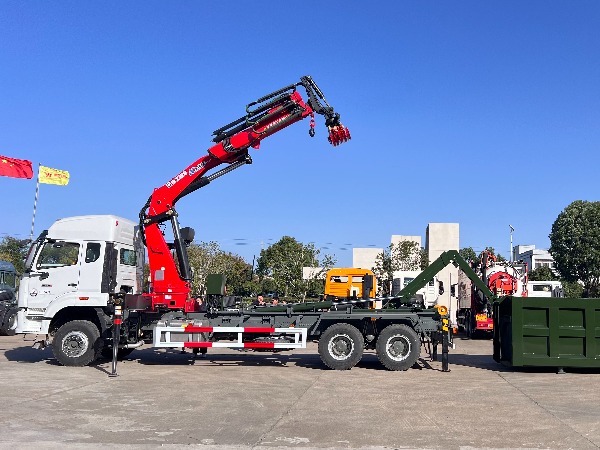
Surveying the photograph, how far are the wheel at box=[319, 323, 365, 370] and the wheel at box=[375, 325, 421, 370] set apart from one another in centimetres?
49

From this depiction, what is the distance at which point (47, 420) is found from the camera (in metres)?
8.28

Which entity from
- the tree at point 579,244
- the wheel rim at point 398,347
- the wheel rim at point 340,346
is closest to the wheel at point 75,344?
the wheel rim at point 340,346

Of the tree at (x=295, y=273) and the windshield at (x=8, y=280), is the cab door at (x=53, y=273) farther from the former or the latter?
the tree at (x=295, y=273)

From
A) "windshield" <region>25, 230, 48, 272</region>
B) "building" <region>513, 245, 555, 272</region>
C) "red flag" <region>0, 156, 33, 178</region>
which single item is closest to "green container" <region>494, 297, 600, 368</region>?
"windshield" <region>25, 230, 48, 272</region>

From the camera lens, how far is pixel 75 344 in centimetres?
1431

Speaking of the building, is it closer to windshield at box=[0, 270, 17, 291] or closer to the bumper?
windshield at box=[0, 270, 17, 291]

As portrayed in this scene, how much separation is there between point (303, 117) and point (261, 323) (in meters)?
5.30

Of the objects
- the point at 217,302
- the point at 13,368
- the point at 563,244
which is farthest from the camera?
the point at 563,244

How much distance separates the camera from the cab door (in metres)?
14.4

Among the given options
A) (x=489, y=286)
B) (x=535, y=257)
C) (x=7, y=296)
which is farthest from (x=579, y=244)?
(x=535, y=257)

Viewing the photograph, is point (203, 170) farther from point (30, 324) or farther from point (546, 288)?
point (546, 288)

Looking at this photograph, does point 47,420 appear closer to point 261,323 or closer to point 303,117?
point 261,323

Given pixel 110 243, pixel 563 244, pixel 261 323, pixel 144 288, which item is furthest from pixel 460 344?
pixel 563 244

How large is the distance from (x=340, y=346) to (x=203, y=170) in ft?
19.3
